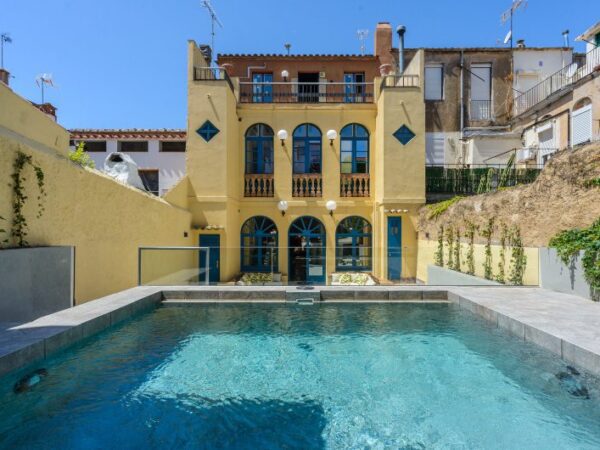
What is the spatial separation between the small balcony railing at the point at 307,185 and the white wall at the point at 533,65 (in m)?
12.6

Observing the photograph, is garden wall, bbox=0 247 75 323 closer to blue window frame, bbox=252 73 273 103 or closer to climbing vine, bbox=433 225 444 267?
climbing vine, bbox=433 225 444 267

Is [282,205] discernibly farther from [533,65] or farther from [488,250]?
[533,65]

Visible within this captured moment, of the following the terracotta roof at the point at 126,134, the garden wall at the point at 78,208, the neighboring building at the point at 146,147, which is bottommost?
the garden wall at the point at 78,208

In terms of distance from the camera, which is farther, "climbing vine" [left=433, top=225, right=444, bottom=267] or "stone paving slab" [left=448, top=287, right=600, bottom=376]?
"climbing vine" [left=433, top=225, right=444, bottom=267]

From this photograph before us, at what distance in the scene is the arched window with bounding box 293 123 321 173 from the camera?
16.0 meters

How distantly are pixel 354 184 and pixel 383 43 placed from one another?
8.61m

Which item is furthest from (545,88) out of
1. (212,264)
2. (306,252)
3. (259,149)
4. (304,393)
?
(304,393)

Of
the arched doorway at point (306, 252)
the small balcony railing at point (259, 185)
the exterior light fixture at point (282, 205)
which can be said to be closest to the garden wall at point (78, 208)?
the arched doorway at point (306, 252)

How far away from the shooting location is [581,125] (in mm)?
14672

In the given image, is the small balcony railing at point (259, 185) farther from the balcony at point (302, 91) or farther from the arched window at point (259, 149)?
the balcony at point (302, 91)

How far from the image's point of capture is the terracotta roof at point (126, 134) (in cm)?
2231

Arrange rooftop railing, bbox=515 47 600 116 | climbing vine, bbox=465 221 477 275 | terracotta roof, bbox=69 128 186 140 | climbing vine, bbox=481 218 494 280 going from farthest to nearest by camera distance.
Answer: terracotta roof, bbox=69 128 186 140 → rooftop railing, bbox=515 47 600 116 → climbing vine, bbox=465 221 477 275 → climbing vine, bbox=481 218 494 280

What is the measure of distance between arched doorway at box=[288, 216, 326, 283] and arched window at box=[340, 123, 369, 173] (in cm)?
285

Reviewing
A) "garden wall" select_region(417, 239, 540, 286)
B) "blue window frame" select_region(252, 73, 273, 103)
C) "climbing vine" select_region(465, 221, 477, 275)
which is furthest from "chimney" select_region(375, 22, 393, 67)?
"climbing vine" select_region(465, 221, 477, 275)
